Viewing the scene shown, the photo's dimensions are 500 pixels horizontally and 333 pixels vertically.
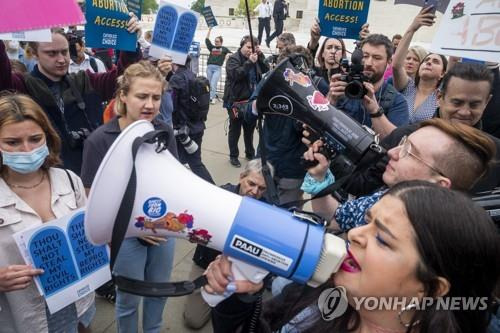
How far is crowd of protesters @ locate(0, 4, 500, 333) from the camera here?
3.17 ft

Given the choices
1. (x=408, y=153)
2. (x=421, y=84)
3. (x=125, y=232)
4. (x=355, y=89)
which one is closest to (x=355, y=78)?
(x=355, y=89)

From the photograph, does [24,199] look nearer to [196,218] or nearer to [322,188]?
[196,218]

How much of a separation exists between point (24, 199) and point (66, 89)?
1.33m

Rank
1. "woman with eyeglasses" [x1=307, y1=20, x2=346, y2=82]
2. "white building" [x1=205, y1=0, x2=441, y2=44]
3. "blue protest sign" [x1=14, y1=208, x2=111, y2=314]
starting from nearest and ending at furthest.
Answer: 1. "blue protest sign" [x1=14, y1=208, x2=111, y2=314]
2. "woman with eyeglasses" [x1=307, y1=20, x2=346, y2=82]
3. "white building" [x1=205, y1=0, x2=441, y2=44]

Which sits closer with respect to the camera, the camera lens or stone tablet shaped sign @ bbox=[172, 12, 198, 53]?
the camera lens

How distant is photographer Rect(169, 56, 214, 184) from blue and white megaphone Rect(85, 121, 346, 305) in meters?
2.93

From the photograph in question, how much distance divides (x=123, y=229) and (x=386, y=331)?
810 millimetres

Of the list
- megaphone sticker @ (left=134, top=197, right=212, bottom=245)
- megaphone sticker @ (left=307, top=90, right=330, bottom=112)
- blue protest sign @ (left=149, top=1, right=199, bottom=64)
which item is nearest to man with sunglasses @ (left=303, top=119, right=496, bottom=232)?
megaphone sticker @ (left=307, top=90, right=330, bottom=112)

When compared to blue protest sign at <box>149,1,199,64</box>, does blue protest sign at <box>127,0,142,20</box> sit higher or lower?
higher

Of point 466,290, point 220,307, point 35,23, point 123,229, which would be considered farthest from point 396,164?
point 35,23

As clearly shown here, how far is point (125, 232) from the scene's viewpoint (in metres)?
0.97

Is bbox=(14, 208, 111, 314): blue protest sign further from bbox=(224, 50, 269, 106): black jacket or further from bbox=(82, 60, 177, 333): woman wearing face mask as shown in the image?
bbox=(224, 50, 269, 106): black jacket

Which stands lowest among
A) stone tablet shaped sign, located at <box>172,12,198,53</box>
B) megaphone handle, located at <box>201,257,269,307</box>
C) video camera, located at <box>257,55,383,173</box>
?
megaphone handle, located at <box>201,257,269,307</box>

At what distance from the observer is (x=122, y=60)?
2.93 metres
